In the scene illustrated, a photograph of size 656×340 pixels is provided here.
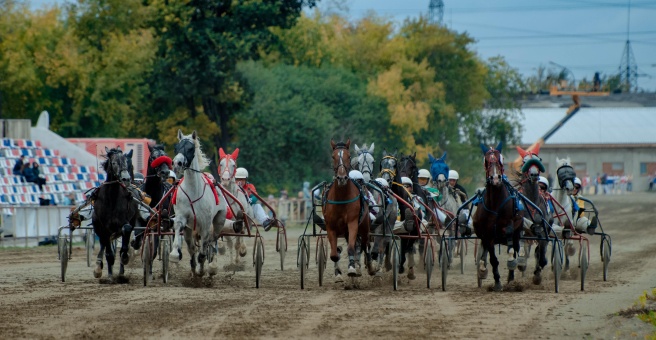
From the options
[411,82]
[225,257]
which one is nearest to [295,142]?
[411,82]

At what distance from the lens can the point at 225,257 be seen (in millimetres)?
22938

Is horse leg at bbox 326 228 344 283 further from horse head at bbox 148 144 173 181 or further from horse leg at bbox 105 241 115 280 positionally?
horse head at bbox 148 144 173 181

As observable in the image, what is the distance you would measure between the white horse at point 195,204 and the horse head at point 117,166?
2.41 feet

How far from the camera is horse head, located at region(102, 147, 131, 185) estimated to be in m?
16.5

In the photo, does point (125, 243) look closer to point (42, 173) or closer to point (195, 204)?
point (195, 204)

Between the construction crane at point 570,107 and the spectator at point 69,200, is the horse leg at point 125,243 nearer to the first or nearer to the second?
the spectator at point 69,200

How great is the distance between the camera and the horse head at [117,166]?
1653cm

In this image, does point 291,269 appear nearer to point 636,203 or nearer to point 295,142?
point 295,142

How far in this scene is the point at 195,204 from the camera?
16.4 meters

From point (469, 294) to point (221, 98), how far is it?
102ft

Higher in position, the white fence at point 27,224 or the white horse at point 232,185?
the white horse at point 232,185

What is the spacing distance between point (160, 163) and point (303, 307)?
5.58 m

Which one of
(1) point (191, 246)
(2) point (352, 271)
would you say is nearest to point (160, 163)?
(1) point (191, 246)

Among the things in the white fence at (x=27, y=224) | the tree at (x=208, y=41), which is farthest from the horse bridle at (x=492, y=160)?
the tree at (x=208, y=41)
